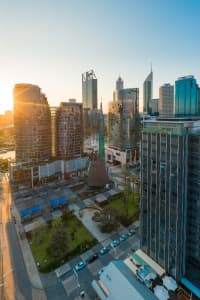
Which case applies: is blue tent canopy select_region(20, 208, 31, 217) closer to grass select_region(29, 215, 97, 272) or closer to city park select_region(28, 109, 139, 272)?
city park select_region(28, 109, 139, 272)

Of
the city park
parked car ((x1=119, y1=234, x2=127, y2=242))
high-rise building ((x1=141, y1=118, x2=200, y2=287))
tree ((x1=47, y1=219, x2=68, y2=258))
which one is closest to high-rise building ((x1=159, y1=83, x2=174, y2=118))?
the city park

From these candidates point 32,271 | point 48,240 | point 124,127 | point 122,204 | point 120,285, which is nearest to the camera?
point 120,285

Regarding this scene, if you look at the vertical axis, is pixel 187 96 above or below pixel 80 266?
above

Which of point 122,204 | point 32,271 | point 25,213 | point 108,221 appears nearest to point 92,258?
point 108,221

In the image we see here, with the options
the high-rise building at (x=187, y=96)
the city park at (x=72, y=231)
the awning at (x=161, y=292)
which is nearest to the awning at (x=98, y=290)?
the awning at (x=161, y=292)

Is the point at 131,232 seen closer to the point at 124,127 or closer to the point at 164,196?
the point at 164,196
